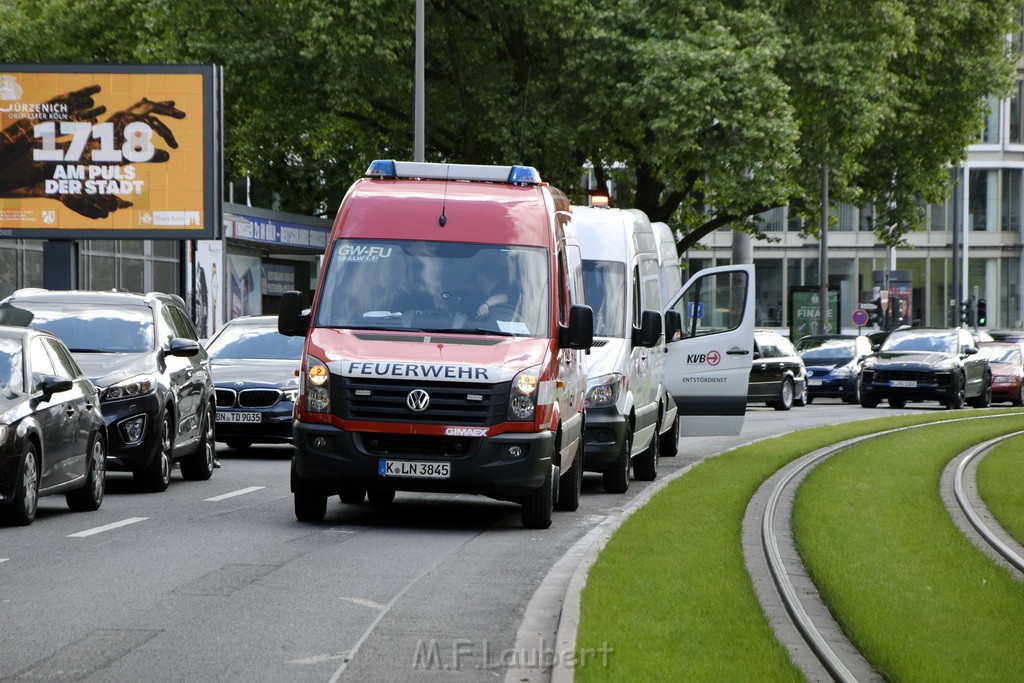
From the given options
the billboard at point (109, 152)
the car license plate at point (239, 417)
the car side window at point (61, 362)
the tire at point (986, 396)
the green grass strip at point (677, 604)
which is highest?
the billboard at point (109, 152)

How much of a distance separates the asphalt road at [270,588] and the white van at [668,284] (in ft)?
17.3

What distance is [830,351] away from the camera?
1719 inches

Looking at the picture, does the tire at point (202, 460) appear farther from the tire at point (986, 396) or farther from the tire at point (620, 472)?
the tire at point (986, 396)

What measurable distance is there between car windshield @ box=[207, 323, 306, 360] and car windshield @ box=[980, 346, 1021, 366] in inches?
965

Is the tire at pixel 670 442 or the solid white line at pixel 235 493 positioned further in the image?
the tire at pixel 670 442

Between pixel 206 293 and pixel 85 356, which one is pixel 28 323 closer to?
pixel 85 356

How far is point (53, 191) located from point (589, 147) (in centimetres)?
1373

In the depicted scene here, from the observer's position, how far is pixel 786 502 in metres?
15.3

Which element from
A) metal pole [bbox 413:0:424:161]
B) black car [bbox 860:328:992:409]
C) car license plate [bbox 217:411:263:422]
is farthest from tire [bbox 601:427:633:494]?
black car [bbox 860:328:992:409]

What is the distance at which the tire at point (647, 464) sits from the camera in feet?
60.5

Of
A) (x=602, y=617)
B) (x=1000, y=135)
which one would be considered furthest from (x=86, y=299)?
(x=1000, y=135)

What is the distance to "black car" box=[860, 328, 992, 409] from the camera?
124 feet

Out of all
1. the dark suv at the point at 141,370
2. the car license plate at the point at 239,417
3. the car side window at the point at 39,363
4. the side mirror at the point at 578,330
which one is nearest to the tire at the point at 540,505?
the side mirror at the point at 578,330

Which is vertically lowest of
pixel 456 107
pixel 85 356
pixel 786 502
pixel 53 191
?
pixel 786 502
